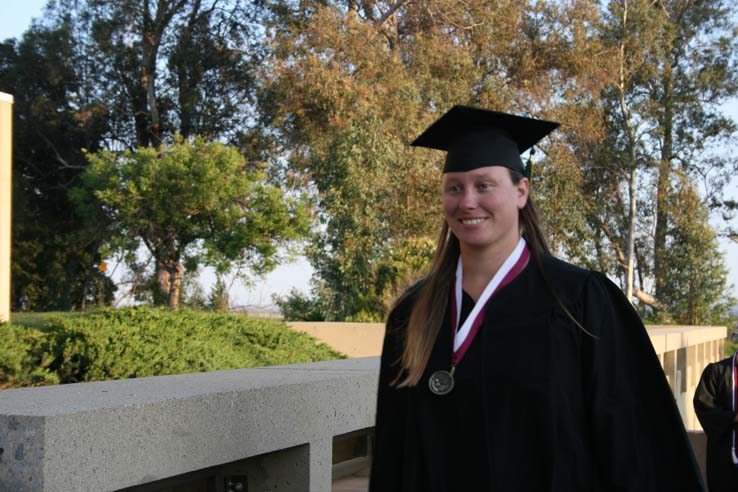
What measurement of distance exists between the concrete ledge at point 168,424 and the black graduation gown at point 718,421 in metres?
3.26

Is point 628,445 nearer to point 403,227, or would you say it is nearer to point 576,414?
point 576,414

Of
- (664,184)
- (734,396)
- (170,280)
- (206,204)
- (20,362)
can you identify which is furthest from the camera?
(664,184)

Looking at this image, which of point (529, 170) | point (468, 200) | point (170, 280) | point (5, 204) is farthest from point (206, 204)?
point (468, 200)

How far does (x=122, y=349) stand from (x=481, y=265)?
12.5ft

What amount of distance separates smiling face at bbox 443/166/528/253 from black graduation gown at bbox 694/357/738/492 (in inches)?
166

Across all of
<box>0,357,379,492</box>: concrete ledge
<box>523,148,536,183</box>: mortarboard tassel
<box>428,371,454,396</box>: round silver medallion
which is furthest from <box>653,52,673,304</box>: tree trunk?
<box>428,371,454,396</box>: round silver medallion

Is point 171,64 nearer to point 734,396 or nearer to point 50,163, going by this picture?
point 50,163

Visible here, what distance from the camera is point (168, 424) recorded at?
9.05 ft

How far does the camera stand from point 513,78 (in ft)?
83.6

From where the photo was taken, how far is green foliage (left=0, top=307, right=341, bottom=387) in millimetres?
5480

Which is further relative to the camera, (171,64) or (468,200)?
(171,64)

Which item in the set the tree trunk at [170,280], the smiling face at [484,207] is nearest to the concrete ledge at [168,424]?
the smiling face at [484,207]

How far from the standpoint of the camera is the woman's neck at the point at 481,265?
8.48 ft

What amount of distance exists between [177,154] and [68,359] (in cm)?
1279
